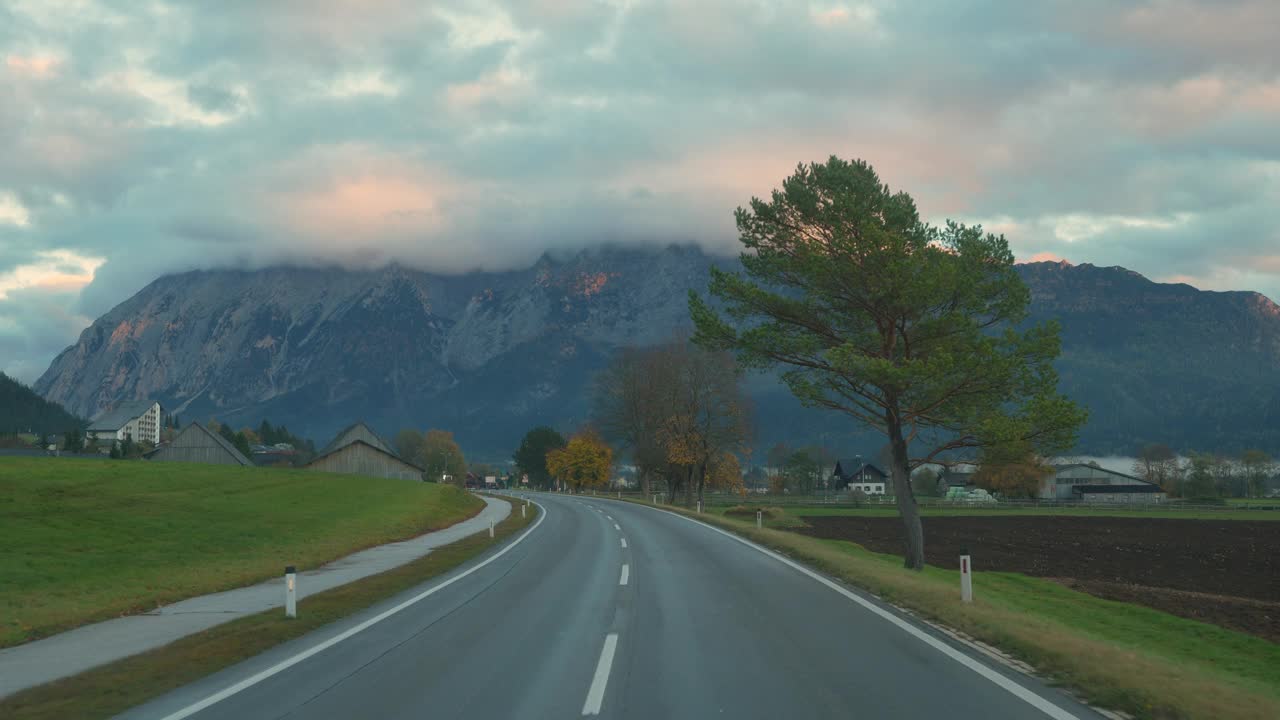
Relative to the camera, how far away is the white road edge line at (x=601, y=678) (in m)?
8.02

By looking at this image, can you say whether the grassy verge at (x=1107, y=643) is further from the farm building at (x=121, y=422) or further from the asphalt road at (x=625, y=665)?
the farm building at (x=121, y=422)

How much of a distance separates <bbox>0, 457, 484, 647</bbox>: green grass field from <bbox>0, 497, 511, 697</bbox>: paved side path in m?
0.63

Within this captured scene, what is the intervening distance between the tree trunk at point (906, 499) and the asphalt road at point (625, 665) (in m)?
9.88

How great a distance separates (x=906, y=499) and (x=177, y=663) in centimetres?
2100

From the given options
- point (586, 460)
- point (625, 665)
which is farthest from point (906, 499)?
point (586, 460)

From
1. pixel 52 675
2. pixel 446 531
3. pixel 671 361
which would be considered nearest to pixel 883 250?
pixel 52 675

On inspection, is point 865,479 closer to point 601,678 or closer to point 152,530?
point 152,530

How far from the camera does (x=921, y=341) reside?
2591 centimetres

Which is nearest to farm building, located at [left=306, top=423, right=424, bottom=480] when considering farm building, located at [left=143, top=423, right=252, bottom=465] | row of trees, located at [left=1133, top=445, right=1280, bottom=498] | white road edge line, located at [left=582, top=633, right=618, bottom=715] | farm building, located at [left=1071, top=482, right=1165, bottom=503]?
farm building, located at [left=143, top=423, right=252, bottom=465]

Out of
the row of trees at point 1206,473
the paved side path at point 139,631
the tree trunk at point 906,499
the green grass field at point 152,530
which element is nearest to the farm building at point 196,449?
the green grass field at point 152,530

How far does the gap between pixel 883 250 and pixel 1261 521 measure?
65.5 metres

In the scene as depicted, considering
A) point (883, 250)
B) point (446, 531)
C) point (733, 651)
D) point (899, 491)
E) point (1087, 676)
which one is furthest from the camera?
point (446, 531)

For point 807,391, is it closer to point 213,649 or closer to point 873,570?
point 873,570

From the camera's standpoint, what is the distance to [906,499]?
26359 mm
